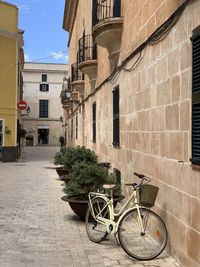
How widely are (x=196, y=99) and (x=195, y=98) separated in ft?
0.09

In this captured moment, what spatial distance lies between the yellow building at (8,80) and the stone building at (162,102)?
48.0 feet

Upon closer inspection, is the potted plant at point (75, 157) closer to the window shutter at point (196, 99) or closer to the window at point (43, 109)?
the window shutter at point (196, 99)

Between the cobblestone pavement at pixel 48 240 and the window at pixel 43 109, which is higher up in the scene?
the window at pixel 43 109

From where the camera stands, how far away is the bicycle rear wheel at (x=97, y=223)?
640cm

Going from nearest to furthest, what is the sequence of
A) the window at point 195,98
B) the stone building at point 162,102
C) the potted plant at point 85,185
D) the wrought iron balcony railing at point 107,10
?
the window at point 195,98 → the stone building at point 162,102 → the potted plant at point 85,185 → the wrought iron balcony railing at point 107,10

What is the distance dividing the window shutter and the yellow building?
20.4 metres

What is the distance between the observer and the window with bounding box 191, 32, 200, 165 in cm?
470

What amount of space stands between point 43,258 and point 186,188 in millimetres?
2000

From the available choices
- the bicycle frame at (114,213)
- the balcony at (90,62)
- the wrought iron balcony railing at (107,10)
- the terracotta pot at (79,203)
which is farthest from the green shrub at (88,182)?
the balcony at (90,62)

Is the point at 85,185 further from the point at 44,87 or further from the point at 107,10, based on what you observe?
the point at 44,87

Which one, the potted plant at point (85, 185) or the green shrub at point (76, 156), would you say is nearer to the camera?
the potted plant at point (85, 185)

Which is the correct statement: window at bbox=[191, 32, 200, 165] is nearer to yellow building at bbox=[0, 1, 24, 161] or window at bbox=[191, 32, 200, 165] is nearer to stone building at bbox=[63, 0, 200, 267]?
stone building at bbox=[63, 0, 200, 267]

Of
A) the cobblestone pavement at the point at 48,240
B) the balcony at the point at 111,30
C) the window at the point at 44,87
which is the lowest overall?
the cobblestone pavement at the point at 48,240

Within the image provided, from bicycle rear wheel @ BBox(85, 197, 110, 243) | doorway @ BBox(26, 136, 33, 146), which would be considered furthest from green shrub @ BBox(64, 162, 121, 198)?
doorway @ BBox(26, 136, 33, 146)
